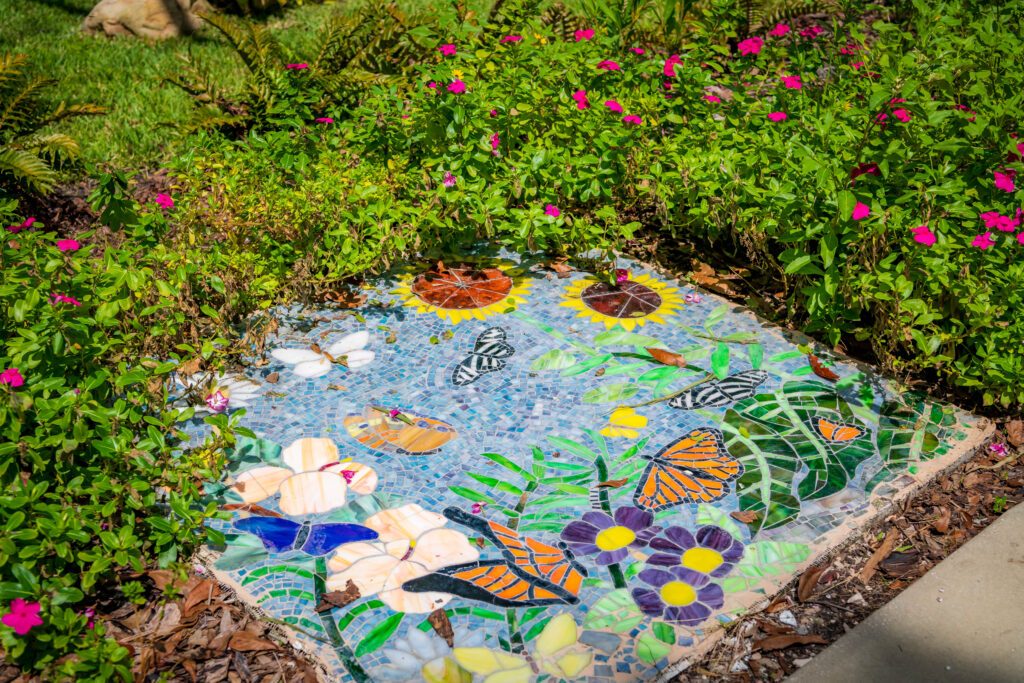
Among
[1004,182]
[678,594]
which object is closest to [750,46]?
[1004,182]

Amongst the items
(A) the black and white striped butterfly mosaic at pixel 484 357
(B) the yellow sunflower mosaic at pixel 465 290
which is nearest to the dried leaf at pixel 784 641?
(A) the black and white striped butterfly mosaic at pixel 484 357

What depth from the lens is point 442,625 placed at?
2.17 m

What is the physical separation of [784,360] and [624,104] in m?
1.68

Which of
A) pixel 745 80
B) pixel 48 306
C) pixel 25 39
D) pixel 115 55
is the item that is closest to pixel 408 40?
pixel 745 80

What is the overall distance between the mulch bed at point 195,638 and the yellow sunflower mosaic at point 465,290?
63.9 inches

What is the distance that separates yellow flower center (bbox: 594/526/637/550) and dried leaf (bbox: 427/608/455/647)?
0.52 metres

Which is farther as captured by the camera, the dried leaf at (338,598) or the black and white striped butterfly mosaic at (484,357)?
the black and white striped butterfly mosaic at (484,357)

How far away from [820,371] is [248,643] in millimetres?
2276

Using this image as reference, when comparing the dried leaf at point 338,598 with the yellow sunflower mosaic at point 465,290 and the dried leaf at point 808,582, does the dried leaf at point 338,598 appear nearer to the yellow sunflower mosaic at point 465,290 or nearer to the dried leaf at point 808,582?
the dried leaf at point 808,582

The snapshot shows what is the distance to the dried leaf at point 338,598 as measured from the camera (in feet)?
7.28

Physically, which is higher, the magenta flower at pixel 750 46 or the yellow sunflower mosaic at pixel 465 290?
the magenta flower at pixel 750 46

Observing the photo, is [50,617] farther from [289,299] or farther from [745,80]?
[745,80]

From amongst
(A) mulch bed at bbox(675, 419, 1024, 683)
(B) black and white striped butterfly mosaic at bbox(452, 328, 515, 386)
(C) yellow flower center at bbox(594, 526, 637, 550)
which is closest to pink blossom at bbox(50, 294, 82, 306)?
(B) black and white striped butterfly mosaic at bbox(452, 328, 515, 386)

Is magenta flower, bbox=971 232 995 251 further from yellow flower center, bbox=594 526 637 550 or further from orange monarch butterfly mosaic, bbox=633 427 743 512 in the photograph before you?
yellow flower center, bbox=594 526 637 550
